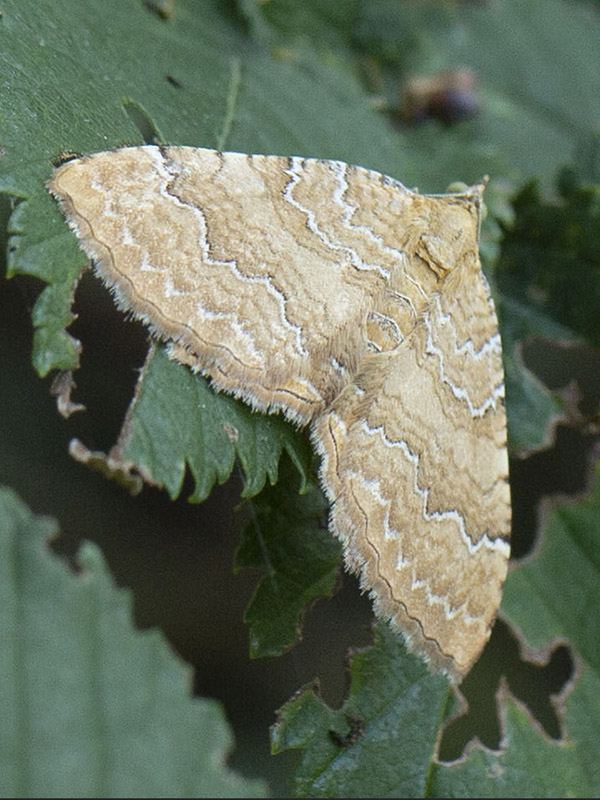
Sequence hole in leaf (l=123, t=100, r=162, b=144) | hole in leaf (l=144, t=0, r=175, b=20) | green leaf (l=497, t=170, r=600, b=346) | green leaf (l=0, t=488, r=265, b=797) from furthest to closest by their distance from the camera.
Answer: green leaf (l=497, t=170, r=600, b=346), hole in leaf (l=144, t=0, r=175, b=20), hole in leaf (l=123, t=100, r=162, b=144), green leaf (l=0, t=488, r=265, b=797)

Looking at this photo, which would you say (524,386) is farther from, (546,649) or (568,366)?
(546,649)

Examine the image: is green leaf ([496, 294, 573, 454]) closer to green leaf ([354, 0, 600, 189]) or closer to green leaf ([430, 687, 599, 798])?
green leaf ([354, 0, 600, 189])

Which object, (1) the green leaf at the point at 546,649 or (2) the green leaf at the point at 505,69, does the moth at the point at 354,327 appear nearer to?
(1) the green leaf at the point at 546,649

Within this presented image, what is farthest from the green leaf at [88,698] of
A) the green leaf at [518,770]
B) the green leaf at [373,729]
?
the green leaf at [518,770]

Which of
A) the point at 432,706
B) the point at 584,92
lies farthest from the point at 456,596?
the point at 584,92

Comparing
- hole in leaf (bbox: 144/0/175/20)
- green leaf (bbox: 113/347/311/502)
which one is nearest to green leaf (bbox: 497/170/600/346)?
hole in leaf (bbox: 144/0/175/20)

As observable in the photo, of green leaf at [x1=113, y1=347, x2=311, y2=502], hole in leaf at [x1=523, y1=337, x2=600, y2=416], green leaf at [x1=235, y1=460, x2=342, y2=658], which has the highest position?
green leaf at [x1=113, y1=347, x2=311, y2=502]
